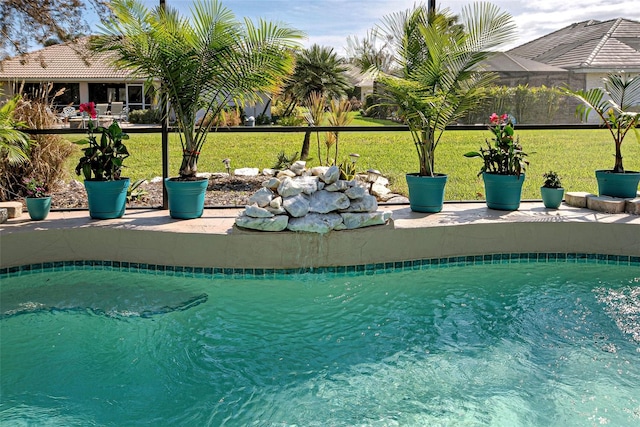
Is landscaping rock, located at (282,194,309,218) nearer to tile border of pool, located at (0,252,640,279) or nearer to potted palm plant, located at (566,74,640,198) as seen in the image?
tile border of pool, located at (0,252,640,279)

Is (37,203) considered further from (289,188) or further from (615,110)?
(615,110)

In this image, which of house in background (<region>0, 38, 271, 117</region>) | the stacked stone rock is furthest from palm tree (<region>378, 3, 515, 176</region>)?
house in background (<region>0, 38, 271, 117</region>)

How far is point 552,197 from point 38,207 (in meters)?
4.78

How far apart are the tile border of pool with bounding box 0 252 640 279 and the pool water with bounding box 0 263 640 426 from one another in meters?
0.08

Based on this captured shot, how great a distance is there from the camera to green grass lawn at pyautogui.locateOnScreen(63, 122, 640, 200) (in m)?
9.11

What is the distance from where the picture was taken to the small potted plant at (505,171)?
227 inches

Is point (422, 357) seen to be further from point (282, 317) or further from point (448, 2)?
point (448, 2)

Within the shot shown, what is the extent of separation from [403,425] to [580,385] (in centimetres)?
105

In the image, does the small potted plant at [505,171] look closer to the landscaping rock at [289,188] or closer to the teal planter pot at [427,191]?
the teal planter pot at [427,191]

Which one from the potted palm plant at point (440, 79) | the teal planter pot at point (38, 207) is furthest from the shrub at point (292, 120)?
the teal planter pot at point (38, 207)

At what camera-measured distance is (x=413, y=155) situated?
1136 centimetres

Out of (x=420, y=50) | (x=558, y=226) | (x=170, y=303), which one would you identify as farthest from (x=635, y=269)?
(x=170, y=303)

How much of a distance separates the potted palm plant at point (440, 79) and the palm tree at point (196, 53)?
3.64ft

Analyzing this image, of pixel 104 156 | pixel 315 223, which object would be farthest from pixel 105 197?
pixel 315 223
